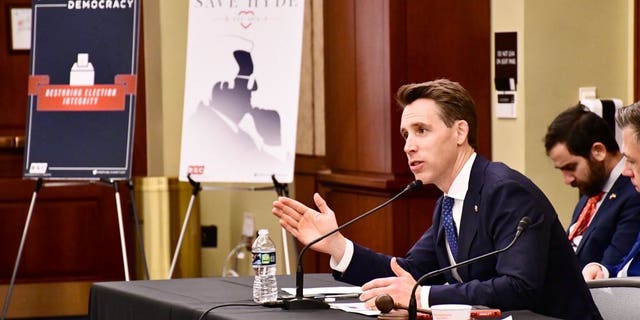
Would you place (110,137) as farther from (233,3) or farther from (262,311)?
(262,311)

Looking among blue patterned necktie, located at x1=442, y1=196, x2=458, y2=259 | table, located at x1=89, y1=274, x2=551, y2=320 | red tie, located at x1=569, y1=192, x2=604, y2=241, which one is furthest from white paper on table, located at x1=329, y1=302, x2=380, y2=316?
red tie, located at x1=569, y1=192, x2=604, y2=241

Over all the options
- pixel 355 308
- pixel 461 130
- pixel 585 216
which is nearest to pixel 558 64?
pixel 585 216

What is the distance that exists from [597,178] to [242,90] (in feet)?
7.18

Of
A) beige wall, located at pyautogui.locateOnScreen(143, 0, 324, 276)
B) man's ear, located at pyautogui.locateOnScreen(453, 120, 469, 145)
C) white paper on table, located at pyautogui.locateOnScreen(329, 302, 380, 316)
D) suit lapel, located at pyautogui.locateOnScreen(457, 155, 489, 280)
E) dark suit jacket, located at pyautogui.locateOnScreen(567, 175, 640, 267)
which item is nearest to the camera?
white paper on table, located at pyautogui.locateOnScreen(329, 302, 380, 316)

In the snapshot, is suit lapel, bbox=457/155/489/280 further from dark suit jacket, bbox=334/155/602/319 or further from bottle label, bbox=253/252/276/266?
bottle label, bbox=253/252/276/266

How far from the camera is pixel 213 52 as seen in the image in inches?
236

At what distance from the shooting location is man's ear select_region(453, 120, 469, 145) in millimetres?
3230


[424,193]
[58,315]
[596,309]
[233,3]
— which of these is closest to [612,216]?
[596,309]

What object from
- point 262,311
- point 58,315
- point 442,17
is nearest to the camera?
point 262,311

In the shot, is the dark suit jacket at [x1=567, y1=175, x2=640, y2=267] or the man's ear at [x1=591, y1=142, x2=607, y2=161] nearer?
the dark suit jacket at [x1=567, y1=175, x2=640, y2=267]

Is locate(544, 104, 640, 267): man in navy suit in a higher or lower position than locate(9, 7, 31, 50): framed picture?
lower

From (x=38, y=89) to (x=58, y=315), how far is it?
5.57 feet

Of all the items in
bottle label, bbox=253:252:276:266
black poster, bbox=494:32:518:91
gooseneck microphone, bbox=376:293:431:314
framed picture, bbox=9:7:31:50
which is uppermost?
framed picture, bbox=9:7:31:50

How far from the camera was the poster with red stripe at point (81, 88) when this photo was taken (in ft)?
19.7
